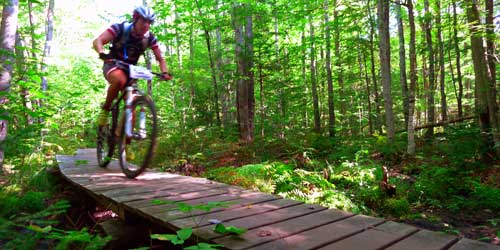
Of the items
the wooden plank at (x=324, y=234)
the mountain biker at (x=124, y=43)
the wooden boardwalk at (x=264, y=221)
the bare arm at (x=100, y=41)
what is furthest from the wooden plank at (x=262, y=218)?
the bare arm at (x=100, y=41)

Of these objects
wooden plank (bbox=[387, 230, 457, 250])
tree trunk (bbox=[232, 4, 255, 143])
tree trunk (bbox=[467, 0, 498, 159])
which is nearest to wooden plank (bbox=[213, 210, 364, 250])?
wooden plank (bbox=[387, 230, 457, 250])

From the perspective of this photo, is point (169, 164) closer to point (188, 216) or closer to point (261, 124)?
point (261, 124)

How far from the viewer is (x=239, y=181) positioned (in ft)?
18.4

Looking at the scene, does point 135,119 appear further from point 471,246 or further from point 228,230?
point 471,246

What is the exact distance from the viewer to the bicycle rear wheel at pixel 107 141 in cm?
493

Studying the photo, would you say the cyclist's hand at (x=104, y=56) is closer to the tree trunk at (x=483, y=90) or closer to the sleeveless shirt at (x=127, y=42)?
the sleeveless shirt at (x=127, y=42)

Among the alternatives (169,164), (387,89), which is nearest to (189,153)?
(169,164)

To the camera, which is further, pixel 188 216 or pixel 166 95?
pixel 166 95

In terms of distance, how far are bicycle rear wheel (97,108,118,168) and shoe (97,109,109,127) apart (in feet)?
0.17

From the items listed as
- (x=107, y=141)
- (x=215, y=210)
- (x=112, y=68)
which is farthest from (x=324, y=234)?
(x=107, y=141)

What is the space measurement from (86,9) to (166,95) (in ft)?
28.7

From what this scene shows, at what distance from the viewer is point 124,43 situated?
4.31 m

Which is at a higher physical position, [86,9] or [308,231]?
[86,9]

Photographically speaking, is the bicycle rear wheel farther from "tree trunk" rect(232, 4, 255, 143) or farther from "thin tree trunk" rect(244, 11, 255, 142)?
"thin tree trunk" rect(244, 11, 255, 142)
